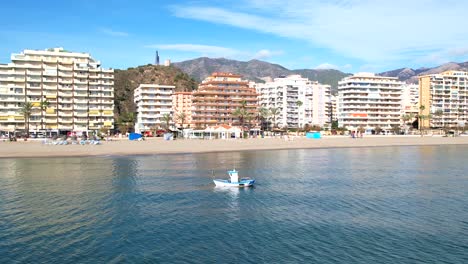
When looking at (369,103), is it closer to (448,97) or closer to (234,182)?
(448,97)

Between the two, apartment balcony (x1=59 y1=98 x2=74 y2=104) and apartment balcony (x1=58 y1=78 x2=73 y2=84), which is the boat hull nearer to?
apartment balcony (x1=59 y1=98 x2=74 y2=104)

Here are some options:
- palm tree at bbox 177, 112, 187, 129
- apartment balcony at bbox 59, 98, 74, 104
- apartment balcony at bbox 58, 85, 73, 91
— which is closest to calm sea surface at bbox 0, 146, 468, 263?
apartment balcony at bbox 59, 98, 74, 104

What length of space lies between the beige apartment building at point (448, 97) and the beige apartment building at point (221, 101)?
6958 cm

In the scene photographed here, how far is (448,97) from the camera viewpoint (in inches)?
6594

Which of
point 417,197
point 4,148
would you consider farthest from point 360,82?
point 417,197

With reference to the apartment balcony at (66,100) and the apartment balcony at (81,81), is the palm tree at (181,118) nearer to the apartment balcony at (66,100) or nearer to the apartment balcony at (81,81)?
the apartment balcony at (81,81)

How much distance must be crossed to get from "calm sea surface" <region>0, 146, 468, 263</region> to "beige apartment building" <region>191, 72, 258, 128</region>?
95.2 m

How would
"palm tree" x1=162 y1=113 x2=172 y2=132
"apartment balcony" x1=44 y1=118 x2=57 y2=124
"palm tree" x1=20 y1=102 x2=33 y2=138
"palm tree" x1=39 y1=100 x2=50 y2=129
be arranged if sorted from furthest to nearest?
"palm tree" x1=162 y1=113 x2=172 y2=132 < "apartment balcony" x1=44 y1=118 x2=57 y2=124 < "palm tree" x1=39 y1=100 x2=50 y2=129 < "palm tree" x1=20 y1=102 x2=33 y2=138

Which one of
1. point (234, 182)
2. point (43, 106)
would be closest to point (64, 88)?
point (43, 106)

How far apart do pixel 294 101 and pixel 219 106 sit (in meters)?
37.3

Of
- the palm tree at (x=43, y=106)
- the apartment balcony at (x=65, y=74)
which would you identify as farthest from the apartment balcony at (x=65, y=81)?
the palm tree at (x=43, y=106)

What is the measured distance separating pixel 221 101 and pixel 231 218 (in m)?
117

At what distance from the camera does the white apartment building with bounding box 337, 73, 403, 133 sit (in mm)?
154500

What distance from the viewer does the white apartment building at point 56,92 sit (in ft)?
361
